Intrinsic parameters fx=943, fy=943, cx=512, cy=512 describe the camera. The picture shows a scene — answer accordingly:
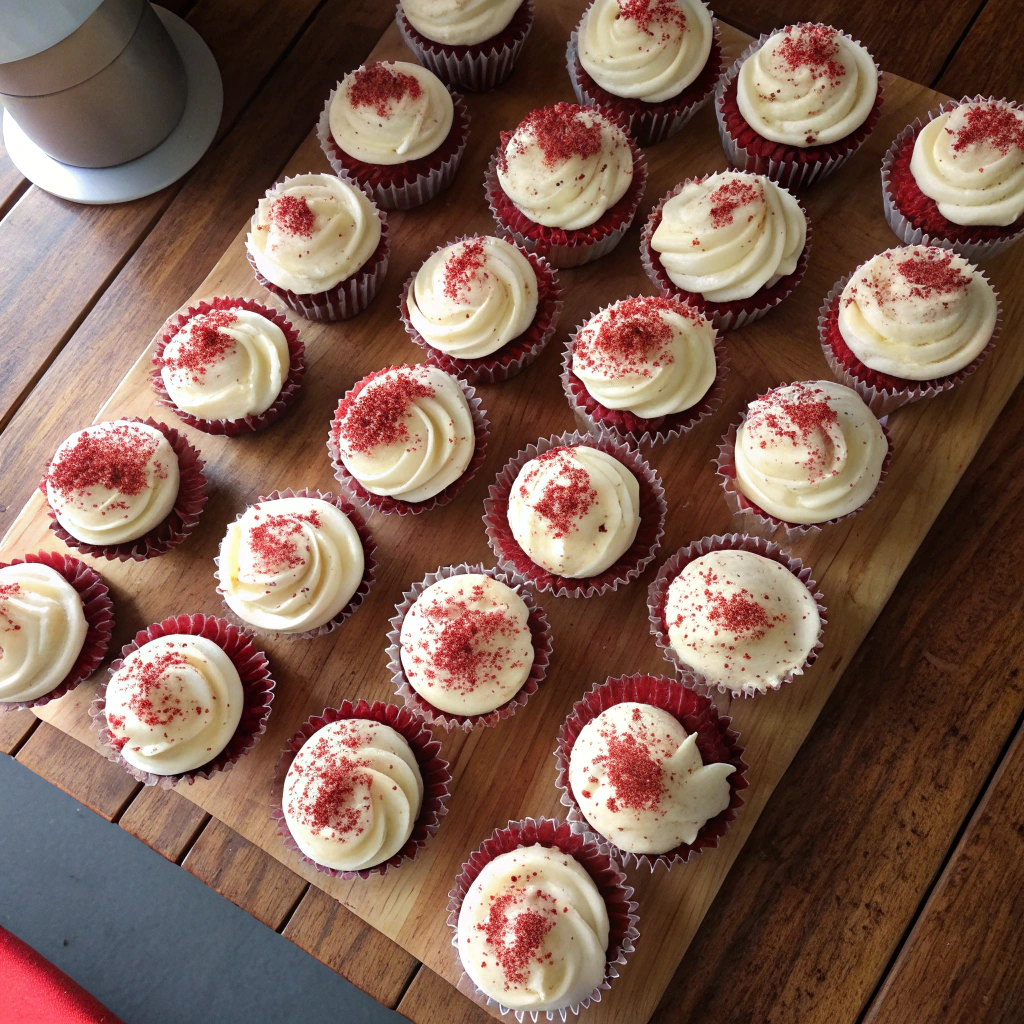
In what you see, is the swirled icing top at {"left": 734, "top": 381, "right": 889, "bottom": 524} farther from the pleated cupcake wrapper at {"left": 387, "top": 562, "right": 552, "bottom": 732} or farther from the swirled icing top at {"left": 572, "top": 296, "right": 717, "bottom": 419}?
the pleated cupcake wrapper at {"left": 387, "top": 562, "right": 552, "bottom": 732}

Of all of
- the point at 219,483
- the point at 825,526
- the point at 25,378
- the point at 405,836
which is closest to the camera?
the point at 405,836

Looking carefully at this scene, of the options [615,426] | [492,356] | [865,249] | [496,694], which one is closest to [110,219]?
[492,356]

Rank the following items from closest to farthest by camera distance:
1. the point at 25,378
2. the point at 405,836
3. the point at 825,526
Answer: the point at 405,836 < the point at 825,526 < the point at 25,378

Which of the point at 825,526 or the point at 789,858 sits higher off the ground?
the point at 825,526

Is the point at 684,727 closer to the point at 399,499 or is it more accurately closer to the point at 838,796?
the point at 838,796

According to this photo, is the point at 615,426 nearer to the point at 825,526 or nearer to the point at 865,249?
the point at 825,526
